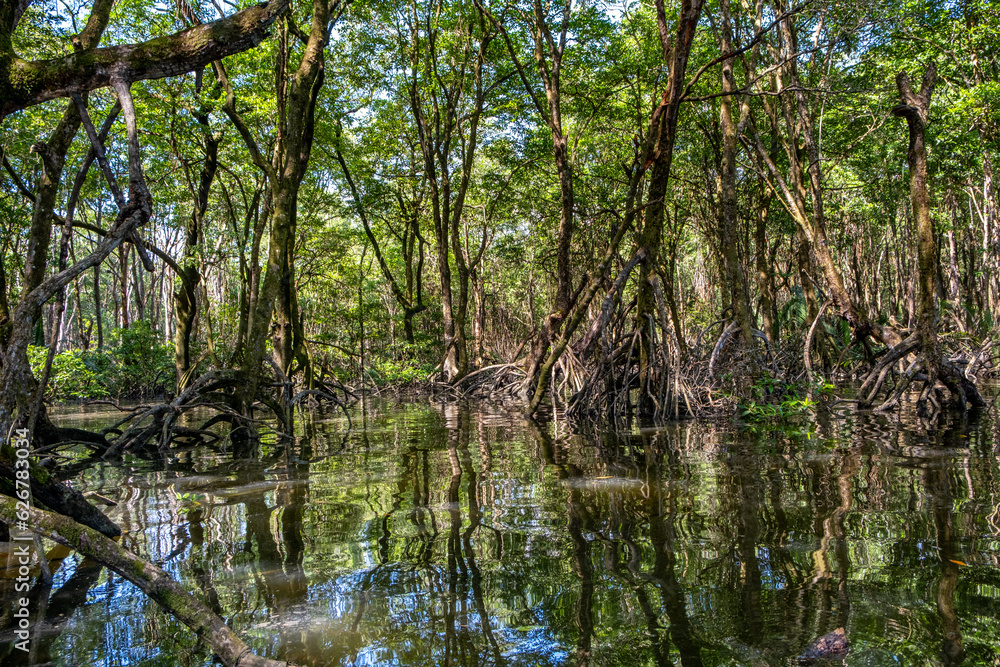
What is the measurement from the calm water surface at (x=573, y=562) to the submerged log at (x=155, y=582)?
Result: 1.21 ft

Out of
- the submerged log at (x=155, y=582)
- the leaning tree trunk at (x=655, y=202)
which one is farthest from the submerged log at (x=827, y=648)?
the leaning tree trunk at (x=655, y=202)

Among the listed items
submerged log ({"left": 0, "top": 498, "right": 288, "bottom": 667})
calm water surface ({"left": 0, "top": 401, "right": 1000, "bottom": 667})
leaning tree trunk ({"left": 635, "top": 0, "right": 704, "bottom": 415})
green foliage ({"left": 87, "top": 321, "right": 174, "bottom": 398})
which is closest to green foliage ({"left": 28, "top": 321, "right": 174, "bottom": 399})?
green foliage ({"left": 87, "top": 321, "right": 174, "bottom": 398})

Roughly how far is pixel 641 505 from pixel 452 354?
11.7m

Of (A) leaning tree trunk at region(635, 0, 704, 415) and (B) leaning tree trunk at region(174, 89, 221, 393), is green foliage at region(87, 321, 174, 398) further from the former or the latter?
(A) leaning tree trunk at region(635, 0, 704, 415)

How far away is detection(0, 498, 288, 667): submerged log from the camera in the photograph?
1.66m

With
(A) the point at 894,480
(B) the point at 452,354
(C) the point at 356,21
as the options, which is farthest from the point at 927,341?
(C) the point at 356,21

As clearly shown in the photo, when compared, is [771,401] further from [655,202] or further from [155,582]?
[155,582]

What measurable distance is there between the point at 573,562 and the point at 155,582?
1.63 meters

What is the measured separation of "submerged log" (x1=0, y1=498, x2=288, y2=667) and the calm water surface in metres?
0.37

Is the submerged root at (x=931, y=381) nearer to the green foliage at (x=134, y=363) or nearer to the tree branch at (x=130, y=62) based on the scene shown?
the tree branch at (x=130, y=62)

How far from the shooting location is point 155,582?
1756 mm

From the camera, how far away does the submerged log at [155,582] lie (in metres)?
1.66

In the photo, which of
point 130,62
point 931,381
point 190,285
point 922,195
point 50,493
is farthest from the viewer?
point 190,285

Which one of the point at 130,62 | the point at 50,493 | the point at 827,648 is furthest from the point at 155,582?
the point at 130,62
